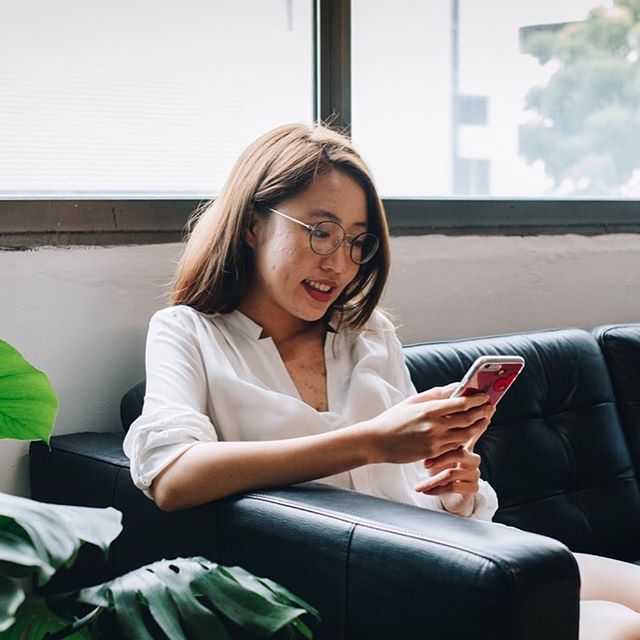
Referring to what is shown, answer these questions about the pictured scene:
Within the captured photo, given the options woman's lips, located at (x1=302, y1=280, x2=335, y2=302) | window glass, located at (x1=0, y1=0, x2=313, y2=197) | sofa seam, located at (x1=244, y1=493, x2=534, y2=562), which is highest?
window glass, located at (x1=0, y1=0, x2=313, y2=197)

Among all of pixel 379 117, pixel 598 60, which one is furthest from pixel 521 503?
pixel 598 60

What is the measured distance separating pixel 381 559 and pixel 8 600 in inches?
20.4

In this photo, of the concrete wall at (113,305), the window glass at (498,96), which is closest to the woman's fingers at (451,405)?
the concrete wall at (113,305)

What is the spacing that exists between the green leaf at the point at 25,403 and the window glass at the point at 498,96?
1.59 meters

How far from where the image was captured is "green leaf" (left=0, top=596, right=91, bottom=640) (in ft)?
3.44

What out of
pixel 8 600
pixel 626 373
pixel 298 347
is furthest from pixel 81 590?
pixel 626 373

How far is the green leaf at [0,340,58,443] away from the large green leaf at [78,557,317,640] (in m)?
0.19

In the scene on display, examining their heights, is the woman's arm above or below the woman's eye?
below

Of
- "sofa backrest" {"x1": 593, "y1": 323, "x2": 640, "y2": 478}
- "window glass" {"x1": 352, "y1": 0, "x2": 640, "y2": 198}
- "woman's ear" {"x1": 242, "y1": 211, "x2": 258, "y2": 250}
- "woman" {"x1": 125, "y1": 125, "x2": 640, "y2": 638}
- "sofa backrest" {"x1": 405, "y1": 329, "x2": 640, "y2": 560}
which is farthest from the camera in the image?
"window glass" {"x1": 352, "y1": 0, "x2": 640, "y2": 198}

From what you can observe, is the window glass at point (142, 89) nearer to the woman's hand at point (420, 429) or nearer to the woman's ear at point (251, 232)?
the woman's ear at point (251, 232)

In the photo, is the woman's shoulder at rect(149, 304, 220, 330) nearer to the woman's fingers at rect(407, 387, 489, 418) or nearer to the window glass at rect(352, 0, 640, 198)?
the woman's fingers at rect(407, 387, 489, 418)

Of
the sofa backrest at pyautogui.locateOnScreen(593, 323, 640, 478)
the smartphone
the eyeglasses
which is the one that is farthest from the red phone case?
the sofa backrest at pyautogui.locateOnScreen(593, 323, 640, 478)

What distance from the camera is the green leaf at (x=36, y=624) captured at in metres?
1.05

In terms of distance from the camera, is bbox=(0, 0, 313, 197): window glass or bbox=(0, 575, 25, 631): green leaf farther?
bbox=(0, 0, 313, 197): window glass
